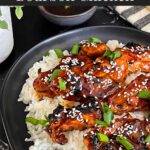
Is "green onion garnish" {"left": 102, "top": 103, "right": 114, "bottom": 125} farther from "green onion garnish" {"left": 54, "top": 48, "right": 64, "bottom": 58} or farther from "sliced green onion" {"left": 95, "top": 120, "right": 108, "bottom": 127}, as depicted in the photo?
"green onion garnish" {"left": 54, "top": 48, "right": 64, "bottom": 58}

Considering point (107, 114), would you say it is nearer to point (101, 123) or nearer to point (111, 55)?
point (101, 123)

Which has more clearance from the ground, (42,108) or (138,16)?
(138,16)

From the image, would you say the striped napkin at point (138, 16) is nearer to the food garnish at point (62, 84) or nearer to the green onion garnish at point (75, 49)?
the green onion garnish at point (75, 49)

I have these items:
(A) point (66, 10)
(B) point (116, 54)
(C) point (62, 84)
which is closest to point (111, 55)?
(B) point (116, 54)

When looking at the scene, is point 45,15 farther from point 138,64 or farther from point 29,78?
point 138,64

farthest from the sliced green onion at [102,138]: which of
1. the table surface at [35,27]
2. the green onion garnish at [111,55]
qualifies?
the table surface at [35,27]
